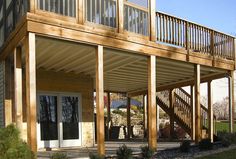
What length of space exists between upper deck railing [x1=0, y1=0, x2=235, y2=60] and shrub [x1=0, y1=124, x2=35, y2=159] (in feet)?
9.62

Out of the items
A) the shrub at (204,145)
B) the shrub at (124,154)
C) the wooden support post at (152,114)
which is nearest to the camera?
the shrub at (124,154)

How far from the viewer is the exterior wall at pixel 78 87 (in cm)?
1292

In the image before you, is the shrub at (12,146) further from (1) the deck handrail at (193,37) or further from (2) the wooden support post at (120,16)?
(1) the deck handrail at (193,37)

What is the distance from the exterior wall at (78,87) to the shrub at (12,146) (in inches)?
234

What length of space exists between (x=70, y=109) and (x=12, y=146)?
274 inches

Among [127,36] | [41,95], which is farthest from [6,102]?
[127,36]

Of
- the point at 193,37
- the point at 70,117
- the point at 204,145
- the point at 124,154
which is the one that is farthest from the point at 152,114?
the point at 70,117

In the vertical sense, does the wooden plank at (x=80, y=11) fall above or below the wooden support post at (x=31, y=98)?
above

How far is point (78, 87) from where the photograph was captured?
13.9 metres

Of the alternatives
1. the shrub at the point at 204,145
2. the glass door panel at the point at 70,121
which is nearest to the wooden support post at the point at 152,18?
the shrub at the point at 204,145

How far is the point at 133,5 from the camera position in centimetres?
1062

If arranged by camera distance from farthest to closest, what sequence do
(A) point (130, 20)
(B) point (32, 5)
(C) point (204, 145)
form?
(C) point (204, 145)
(A) point (130, 20)
(B) point (32, 5)

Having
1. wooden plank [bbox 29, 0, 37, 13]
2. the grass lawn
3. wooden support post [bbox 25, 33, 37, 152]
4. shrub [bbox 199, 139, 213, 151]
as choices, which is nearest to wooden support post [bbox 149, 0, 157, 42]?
shrub [bbox 199, 139, 213, 151]

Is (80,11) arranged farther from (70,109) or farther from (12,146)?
(70,109)
